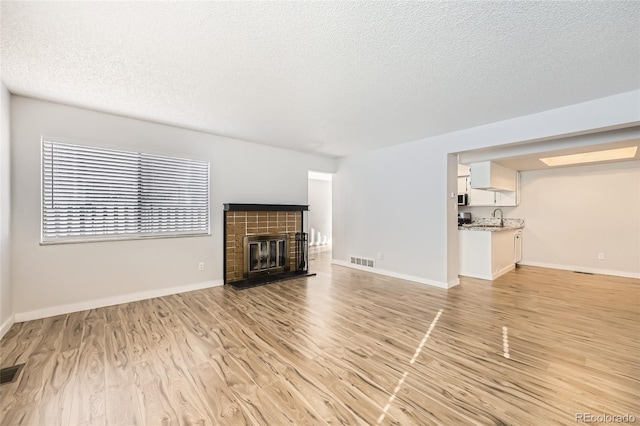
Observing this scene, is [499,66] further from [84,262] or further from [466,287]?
[84,262]

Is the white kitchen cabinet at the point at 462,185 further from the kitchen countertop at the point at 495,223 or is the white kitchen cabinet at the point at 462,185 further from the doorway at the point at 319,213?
the doorway at the point at 319,213

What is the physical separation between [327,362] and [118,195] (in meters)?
3.43

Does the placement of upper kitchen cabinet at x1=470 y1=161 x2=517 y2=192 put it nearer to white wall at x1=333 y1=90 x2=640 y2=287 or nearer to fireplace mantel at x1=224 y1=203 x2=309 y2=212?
white wall at x1=333 y1=90 x2=640 y2=287

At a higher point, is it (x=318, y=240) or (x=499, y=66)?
(x=499, y=66)

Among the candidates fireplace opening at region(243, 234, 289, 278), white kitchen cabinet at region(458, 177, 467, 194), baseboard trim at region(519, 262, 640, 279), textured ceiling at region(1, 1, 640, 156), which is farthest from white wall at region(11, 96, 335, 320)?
baseboard trim at region(519, 262, 640, 279)

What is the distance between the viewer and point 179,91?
Answer: 9.21ft

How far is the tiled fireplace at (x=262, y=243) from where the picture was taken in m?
4.62

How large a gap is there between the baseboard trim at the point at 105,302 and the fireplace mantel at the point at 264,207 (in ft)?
4.20

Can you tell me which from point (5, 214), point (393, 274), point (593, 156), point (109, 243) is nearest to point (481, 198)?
point (593, 156)

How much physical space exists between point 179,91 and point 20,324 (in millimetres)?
3057

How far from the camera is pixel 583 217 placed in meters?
5.52

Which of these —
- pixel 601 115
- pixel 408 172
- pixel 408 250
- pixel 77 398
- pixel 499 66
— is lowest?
pixel 77 398

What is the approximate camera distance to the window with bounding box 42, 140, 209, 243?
3.23 meters

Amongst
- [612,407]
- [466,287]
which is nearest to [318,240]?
[466,287]
